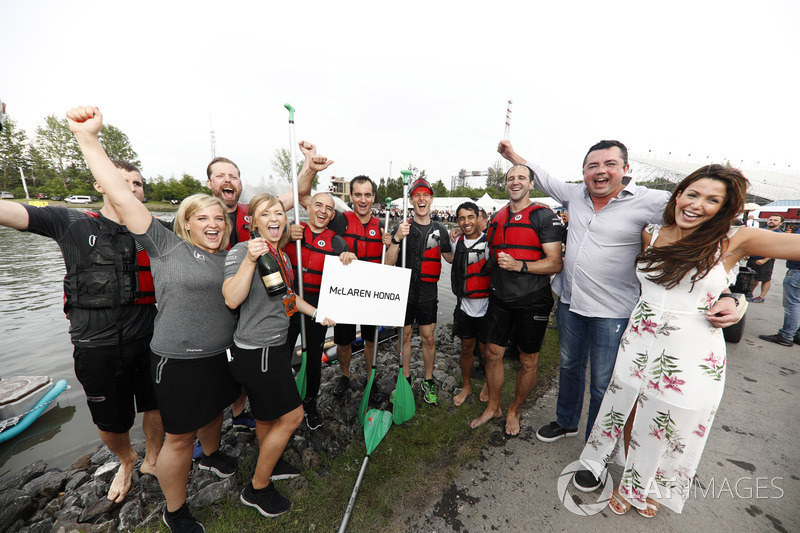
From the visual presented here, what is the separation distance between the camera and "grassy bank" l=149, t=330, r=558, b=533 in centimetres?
248

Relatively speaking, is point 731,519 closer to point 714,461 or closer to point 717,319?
point 714,461

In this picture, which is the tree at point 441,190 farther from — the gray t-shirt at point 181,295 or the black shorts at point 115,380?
the gray t-shirt at point 181,295

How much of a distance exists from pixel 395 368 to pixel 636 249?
4.07 m

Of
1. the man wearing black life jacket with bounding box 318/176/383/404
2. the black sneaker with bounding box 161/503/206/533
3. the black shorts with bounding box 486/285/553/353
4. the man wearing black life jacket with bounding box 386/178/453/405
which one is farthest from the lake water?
the black shorts with bounding box 486/285/553/353

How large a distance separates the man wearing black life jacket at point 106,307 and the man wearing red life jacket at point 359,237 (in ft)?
6.44

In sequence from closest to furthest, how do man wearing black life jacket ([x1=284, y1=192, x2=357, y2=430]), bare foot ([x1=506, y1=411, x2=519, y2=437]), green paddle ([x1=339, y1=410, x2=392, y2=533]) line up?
green paddle ([x1=339, y1=410, x2=392, y2=533]) < bare foot ([x1=506, y1=411, x2=519, y2=437]) < man wearing black life jacket ([x1=284, y1=192, x2=357, y2=430])

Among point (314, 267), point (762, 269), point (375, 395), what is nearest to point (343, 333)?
point (375, 395)

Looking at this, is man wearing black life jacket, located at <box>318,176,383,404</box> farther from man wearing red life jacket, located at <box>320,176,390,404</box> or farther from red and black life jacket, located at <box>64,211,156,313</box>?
red and black life jacket, located at <box>64,211,156,313</box>

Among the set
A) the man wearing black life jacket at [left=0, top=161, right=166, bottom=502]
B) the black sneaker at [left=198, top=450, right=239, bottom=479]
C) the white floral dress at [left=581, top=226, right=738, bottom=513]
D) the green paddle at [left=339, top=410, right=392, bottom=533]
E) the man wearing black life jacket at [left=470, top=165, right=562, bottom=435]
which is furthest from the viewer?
the man wearing black life jacket at [left=470, top=165, right=562, bottom=435]

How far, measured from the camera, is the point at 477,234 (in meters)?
3.87

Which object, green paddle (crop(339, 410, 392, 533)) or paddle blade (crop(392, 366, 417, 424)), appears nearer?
green paddle (crop(339, 410, 392, 533))

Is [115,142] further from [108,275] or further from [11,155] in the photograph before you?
[108,275]

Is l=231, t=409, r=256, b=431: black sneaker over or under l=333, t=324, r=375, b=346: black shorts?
under

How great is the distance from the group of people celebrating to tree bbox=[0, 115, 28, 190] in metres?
73.4
